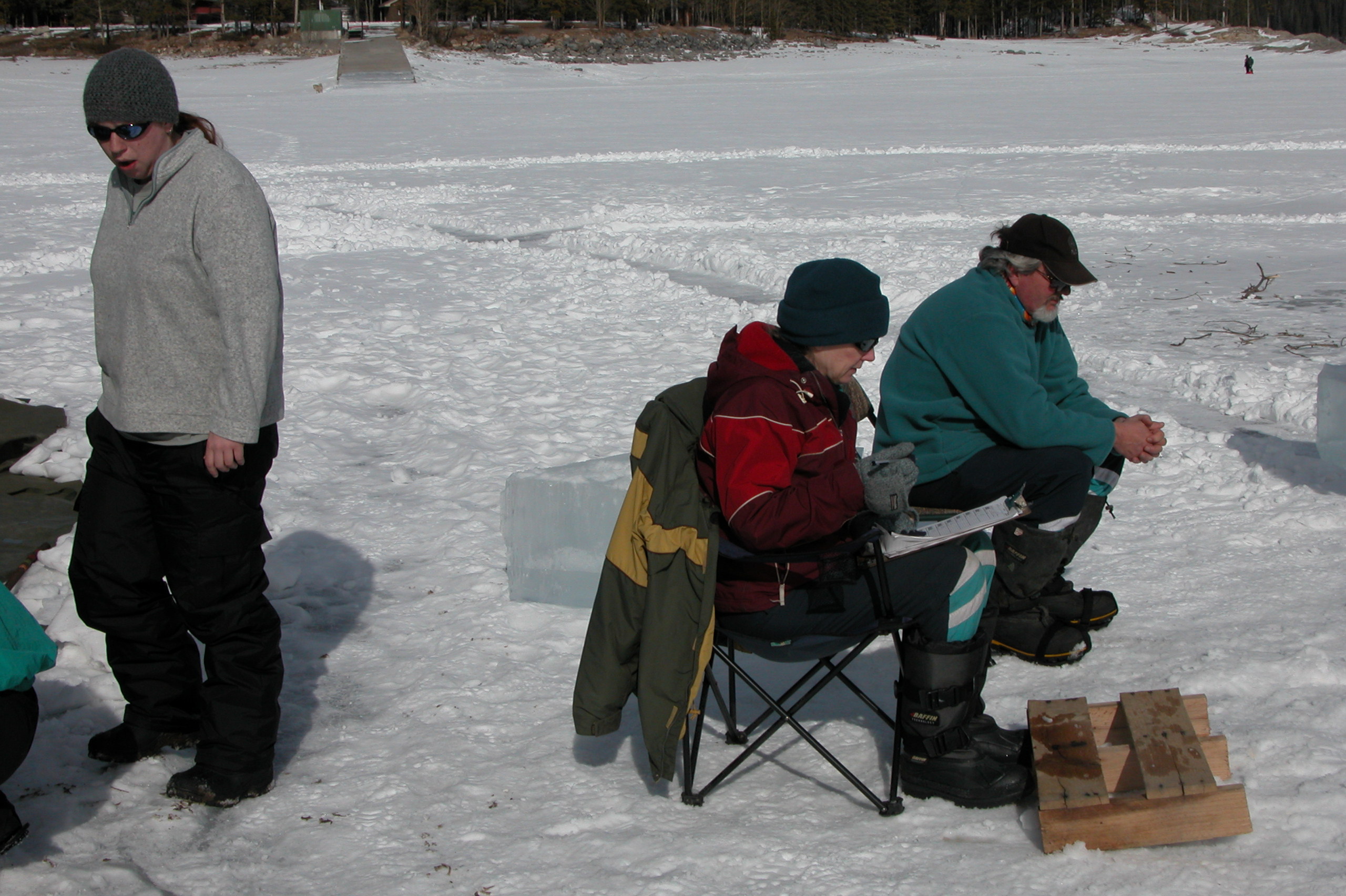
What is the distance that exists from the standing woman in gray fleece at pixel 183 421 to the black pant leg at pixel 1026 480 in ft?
6.61

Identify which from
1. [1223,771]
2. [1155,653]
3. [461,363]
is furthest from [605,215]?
[1223,771]

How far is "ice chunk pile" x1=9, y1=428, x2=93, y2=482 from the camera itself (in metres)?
5.18

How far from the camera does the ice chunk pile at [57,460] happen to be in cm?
518

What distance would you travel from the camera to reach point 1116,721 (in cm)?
291

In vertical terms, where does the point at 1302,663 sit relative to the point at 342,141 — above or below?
below

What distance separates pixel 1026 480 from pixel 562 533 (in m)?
1.68

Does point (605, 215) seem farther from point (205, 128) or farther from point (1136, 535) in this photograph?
point (205, 128)

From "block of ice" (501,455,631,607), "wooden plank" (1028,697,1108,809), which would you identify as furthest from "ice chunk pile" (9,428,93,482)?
"wooden plank" (1028,697,1108,809)

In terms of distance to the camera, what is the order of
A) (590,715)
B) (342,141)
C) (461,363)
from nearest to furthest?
(590,715) → (461,363) → (342,141)

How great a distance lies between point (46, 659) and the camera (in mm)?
2656

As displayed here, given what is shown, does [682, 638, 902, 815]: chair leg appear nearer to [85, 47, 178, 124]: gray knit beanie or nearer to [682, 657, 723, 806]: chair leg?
[682, 657, 723, 806]: chair leg

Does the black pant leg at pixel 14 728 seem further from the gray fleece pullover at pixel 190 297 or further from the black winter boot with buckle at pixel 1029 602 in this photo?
the black winter boot with buckle at pixel 1029 602

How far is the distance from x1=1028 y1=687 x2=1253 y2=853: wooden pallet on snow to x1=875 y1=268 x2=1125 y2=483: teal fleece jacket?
2.94 feet

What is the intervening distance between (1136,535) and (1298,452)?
1.24 meters
